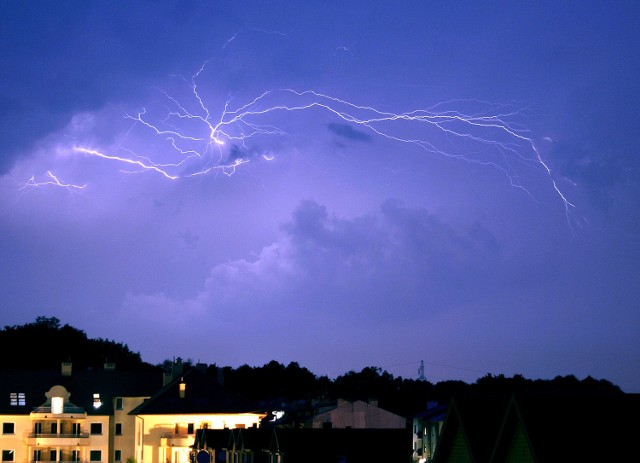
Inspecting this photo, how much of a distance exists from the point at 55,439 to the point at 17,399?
15.7 ft

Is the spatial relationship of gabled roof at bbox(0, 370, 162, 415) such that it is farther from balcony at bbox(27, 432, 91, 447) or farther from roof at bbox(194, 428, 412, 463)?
roof at bbox(194, 428, 412, 463)

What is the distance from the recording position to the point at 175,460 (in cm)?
8306

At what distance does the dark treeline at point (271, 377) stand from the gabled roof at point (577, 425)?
267ft

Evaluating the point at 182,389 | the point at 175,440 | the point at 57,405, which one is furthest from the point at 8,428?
the point at 182,389

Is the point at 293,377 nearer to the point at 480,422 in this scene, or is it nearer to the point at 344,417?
the point at 344,417

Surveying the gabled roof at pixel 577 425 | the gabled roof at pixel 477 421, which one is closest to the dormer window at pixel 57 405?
the gabled roof at pixel 477 421

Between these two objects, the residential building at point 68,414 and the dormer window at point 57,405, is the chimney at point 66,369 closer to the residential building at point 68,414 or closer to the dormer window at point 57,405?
the residential building at point 68,414

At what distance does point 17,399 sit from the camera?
284 feet

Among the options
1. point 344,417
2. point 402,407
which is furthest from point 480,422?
point 402,407

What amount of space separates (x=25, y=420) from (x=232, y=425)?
17.4 metres

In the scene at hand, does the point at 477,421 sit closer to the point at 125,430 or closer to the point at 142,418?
the point at 142,418

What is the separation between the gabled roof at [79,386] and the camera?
285ft

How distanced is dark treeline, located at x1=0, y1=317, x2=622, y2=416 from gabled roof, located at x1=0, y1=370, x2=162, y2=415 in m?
8.31

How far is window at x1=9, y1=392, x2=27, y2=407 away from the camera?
8609 centimetres
